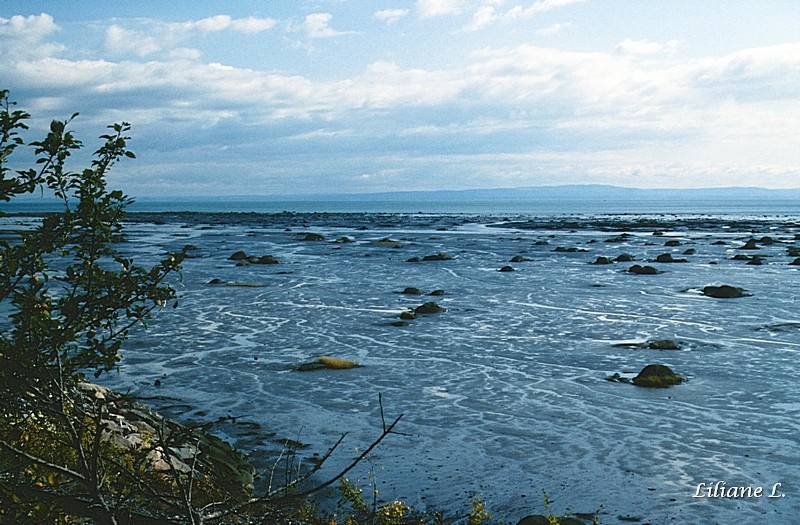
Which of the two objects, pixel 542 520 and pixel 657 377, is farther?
pixel 657 377

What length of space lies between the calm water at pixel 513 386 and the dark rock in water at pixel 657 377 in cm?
38

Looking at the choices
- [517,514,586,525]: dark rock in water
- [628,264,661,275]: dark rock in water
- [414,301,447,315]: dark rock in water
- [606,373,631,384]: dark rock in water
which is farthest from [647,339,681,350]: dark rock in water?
[628,264,661,275]: dark rock in water

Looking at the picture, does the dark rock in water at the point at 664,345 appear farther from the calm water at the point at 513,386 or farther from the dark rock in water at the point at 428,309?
the dark rock in water at the point at 428,309

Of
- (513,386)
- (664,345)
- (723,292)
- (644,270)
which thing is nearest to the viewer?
(513,386)

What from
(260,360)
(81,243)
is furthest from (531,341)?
(81,243)

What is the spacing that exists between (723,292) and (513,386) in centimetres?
1955

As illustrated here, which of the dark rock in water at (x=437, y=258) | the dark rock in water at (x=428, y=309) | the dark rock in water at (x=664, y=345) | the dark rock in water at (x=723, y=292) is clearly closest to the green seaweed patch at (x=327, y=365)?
the dark rock in water at (x=664, y=345)

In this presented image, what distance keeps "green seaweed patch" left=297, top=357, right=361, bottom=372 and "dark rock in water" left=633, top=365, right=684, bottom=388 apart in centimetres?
699

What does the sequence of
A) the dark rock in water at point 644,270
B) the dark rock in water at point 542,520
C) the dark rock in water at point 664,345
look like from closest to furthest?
the dark rock in water at point 542,520, the dark rock in water at point 664,345, the dark rock in water at point 644,270

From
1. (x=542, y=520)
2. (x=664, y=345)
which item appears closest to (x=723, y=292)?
(x=664, y=345)

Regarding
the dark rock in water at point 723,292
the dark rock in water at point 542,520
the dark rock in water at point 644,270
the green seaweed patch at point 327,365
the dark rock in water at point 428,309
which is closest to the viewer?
the dark rock in water at point 542,520

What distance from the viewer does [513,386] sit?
682 inches

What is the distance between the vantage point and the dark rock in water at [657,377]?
56.2 feet

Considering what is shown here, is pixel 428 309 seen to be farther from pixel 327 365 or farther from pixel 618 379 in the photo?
pixel 618 379
